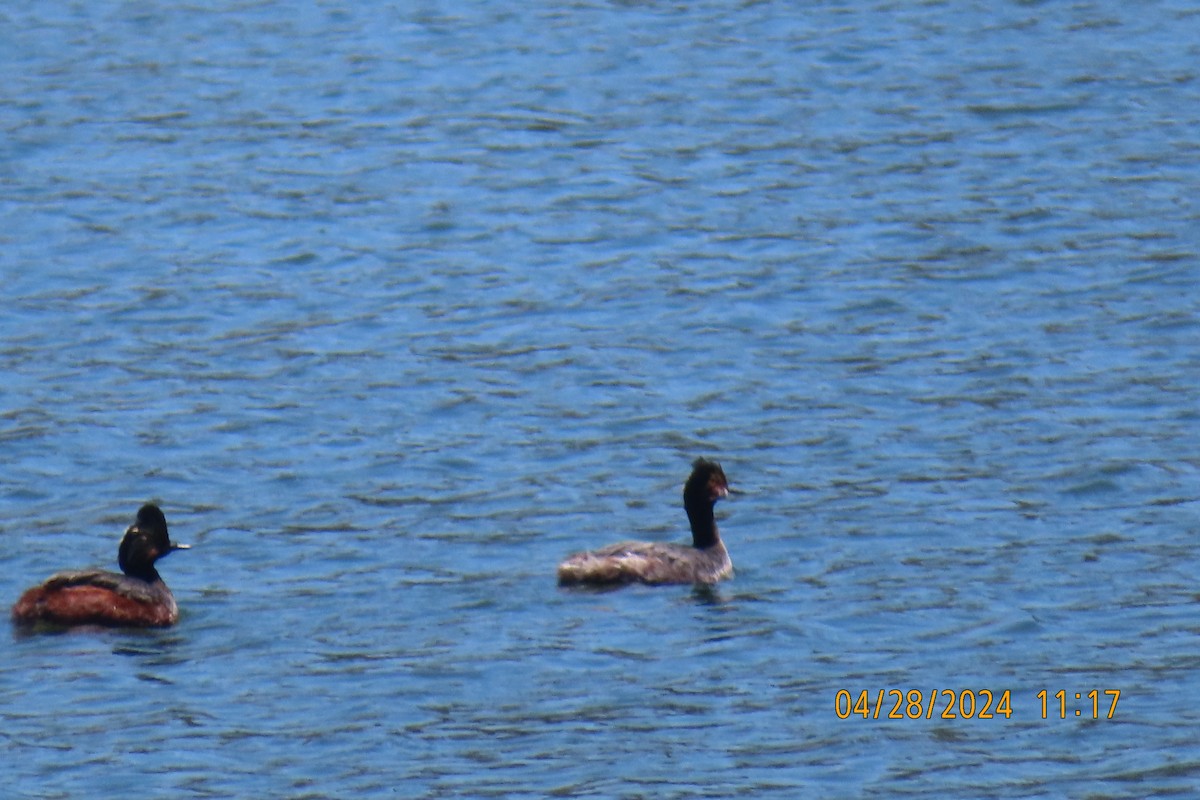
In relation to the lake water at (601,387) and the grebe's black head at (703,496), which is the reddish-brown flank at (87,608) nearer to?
the lake water at (601,387)

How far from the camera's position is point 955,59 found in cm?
2759

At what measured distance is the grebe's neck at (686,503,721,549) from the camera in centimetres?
1448

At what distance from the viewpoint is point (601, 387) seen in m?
18.2

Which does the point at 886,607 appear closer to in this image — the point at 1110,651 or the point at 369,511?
the point at 1110,651

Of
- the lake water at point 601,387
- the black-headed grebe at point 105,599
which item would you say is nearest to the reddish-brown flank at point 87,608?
the black-headed grebe at point 105,599

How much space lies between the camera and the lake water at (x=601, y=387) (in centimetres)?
1159

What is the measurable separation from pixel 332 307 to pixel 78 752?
9.80 metres

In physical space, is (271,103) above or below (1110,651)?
above

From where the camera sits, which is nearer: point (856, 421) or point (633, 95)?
point (856, 421)

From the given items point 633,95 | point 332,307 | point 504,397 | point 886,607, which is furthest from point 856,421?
point 633,95
